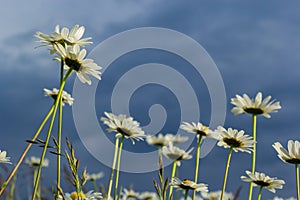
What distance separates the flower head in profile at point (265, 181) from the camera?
2441 mm

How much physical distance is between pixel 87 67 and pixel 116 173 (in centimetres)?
65

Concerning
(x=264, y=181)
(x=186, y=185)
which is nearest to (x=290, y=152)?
(x=264, y=181)

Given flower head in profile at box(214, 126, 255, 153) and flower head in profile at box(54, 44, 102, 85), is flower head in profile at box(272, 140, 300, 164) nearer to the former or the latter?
flower head in profile at box(214, 126, 255, 153)

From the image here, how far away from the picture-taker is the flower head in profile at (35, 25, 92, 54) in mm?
1904

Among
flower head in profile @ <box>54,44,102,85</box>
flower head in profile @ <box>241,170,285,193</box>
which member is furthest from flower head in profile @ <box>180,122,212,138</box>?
flower head in profile @ <box>54,44,102,85</box>

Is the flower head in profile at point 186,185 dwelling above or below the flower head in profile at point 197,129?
below

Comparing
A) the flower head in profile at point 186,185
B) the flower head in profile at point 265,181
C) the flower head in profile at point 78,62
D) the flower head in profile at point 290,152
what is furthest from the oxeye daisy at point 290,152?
the flower head in profile at point 78,62

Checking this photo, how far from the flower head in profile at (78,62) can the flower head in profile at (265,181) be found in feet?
3.24

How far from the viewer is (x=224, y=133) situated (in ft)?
8.31

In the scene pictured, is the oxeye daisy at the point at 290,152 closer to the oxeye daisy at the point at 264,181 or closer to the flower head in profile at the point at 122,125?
the oxeye daisy at the point at 264,181

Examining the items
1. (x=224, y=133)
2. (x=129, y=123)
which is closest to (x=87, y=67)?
(x=129, y=123)

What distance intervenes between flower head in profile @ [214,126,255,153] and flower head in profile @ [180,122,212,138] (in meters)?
0.27

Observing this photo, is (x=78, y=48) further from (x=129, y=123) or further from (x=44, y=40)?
(x=129, y=123)

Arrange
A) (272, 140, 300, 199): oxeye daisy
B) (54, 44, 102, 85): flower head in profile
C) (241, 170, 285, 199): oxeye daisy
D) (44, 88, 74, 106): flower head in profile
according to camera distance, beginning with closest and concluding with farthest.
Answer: (54, 44, 102, 85): flower head in profile, (272, 140, 300, 199): oxeye daisy, (241, 170, 285, 199): oxeye daisy, (44, 88, 74, 106): flower head in profile
